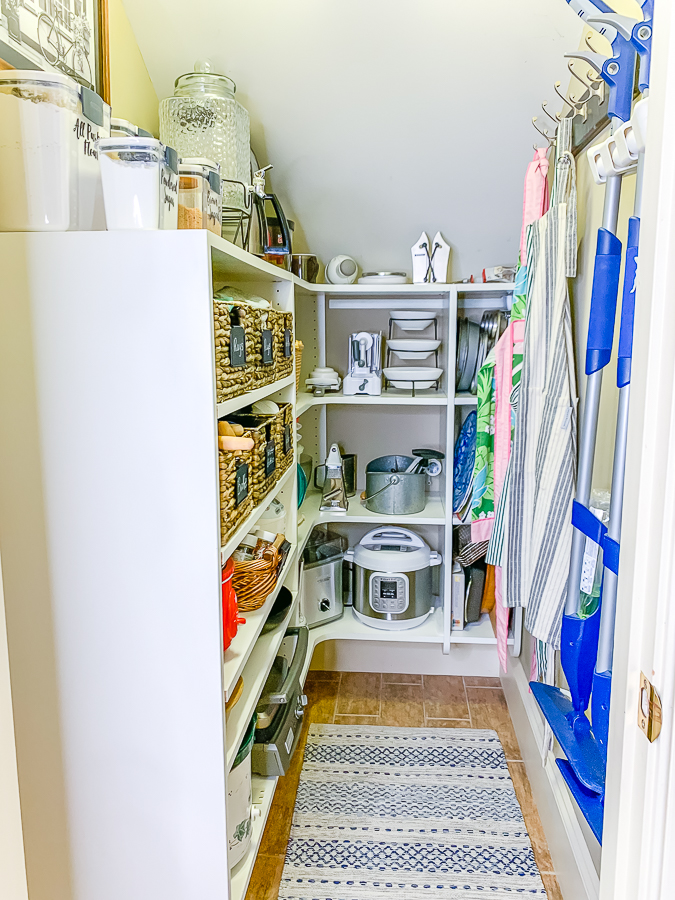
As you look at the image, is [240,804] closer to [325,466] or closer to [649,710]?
[649,710]

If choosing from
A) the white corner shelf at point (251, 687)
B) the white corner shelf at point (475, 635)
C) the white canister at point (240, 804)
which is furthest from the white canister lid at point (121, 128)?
the white corner shelf at point (475, 635)

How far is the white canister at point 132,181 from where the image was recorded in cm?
99

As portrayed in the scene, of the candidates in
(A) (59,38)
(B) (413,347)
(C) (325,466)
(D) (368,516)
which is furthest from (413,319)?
(A) (59,38)

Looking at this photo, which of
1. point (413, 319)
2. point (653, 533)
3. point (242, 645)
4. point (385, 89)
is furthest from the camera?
point (413, 319)

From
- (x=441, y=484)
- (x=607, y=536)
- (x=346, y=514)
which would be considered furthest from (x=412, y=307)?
(x=607, y=536)

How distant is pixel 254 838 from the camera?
4.77 ft

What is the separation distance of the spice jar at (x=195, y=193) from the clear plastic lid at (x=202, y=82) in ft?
2.06

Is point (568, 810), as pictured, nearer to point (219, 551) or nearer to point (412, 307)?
point (219, 551)

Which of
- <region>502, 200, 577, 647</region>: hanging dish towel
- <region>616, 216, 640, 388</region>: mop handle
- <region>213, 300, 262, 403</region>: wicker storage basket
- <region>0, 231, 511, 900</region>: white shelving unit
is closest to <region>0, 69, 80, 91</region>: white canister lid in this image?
<region>0, 231, 511, 900</region>: white shelving unit

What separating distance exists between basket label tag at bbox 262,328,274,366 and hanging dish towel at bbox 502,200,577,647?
64cm

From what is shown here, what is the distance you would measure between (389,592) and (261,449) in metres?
1.18

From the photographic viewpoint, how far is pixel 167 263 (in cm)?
100

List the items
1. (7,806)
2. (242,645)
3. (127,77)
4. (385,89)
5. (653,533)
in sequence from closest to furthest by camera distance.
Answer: (653,533) < (7,806) < (242,645) < (127,77) < (385,89)

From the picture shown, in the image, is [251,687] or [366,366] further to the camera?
[366,366]
